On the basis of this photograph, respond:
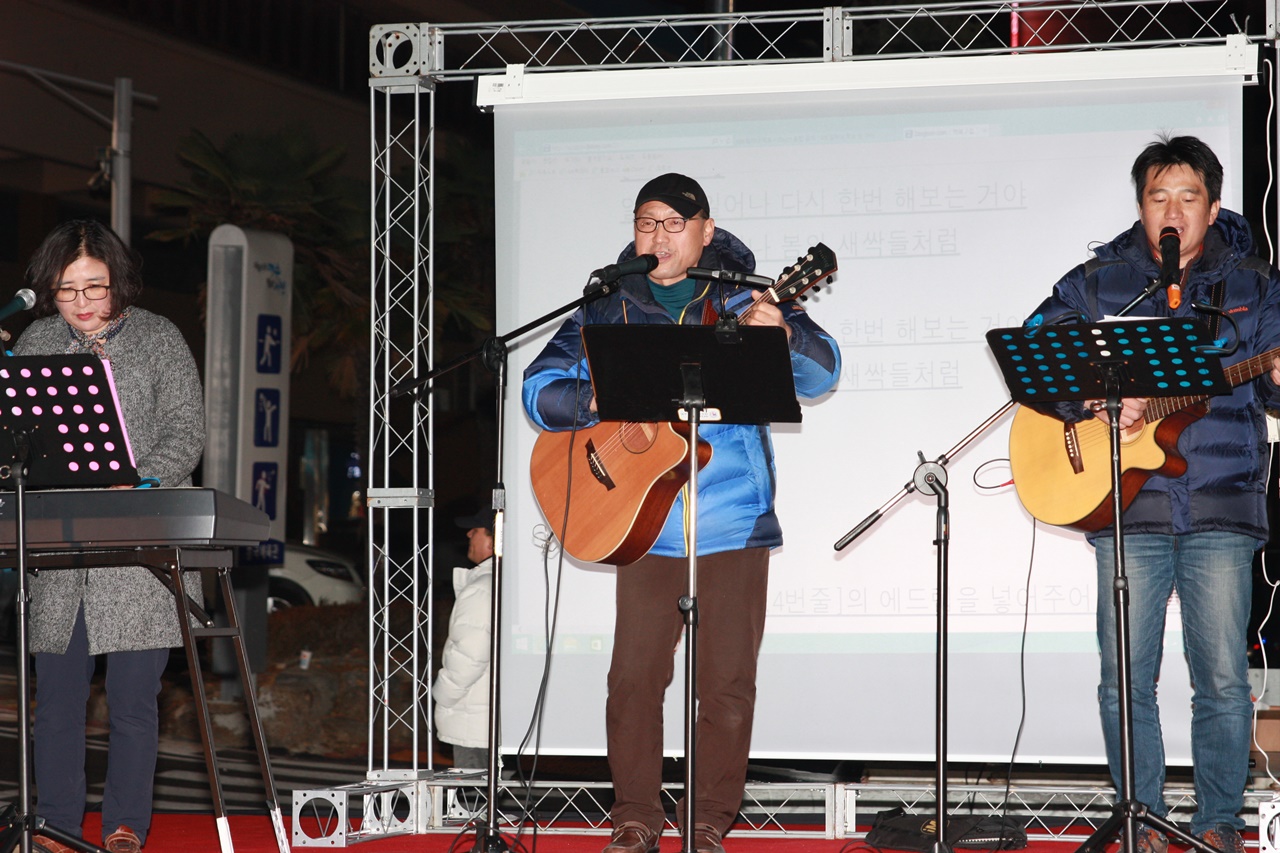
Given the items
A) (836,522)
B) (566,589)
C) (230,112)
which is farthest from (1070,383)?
(230,112)

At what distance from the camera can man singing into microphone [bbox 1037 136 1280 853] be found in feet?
11.3

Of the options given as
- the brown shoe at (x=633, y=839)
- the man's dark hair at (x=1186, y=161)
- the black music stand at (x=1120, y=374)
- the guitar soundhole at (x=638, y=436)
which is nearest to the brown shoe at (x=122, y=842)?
the brown shoe at (x=633, y=839)

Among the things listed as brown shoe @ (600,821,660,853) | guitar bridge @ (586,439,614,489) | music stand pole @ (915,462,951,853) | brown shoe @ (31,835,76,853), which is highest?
guitar bridge @ (586,439,614,489)

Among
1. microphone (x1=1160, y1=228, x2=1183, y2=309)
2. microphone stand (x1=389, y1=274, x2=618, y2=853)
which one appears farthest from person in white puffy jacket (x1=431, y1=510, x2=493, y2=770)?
microphone (x1=1160, y1=228, x2=1183, y2=309)

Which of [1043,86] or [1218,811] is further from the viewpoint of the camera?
[1043,86]

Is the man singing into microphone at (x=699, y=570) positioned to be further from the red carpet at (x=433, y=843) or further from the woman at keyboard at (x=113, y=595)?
the woman at keyboard at (x=113, y=595)

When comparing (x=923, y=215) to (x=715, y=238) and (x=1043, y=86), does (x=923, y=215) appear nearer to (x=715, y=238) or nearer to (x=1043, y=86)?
(x=1043, y=86)

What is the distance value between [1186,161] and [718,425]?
4.58 ft

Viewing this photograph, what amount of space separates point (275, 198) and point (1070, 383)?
12.0 meters

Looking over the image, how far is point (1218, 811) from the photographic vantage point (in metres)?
3.54

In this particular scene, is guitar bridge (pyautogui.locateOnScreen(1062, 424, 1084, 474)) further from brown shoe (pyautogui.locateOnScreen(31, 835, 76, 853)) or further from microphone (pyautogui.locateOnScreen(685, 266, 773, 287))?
brown shoe (pyautogui.locateOnScreen(31, 835, 76, 853))

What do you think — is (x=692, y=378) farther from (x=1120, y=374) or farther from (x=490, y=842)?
(x=490, y=842)

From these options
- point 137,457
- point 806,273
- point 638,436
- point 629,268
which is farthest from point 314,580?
point 806,273

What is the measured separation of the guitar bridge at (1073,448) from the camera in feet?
11.6
